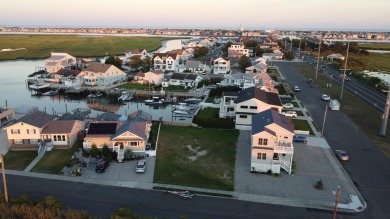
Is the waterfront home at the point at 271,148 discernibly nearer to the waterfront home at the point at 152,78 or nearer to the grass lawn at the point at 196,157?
the grass lawn at the point at 196,157

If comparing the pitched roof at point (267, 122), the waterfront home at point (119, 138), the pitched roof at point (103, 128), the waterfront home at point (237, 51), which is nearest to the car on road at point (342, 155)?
the pitched roof at point (267, 122)

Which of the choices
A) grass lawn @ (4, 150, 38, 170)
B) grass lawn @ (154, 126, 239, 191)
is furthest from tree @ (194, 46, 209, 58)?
grass lawn @ (4, 150, 38, 170)

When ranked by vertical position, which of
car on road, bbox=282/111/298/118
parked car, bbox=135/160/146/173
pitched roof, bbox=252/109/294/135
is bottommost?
parked car, bbox=135/160/146/173

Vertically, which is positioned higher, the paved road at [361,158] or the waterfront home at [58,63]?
the waterfront home at [58,63]

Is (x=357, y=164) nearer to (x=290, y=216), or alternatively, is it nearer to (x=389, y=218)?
(x=389, y=218)

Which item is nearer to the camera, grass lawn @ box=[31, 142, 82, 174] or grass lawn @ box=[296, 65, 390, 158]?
grass lawn @ box=[31, 142, 82, 174]

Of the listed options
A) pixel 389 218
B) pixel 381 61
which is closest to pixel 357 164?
pixel 389 218

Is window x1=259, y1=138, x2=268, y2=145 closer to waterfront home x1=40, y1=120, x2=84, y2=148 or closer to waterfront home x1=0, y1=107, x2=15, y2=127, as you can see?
waterfront home x1=40, y1=120, x2=84, y2=148
